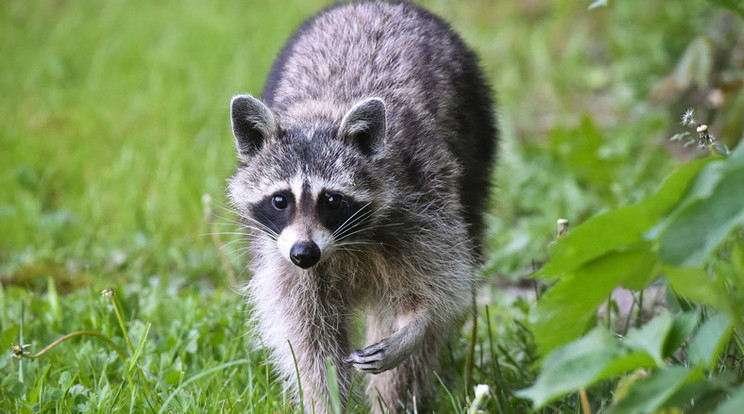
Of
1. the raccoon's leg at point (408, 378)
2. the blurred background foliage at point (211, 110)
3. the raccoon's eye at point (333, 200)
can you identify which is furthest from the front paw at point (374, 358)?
the blurred background foliage at point (211, 110)

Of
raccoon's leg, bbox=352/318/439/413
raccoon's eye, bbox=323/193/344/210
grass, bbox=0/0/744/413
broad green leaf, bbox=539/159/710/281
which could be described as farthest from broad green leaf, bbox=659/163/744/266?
raccoon's leg, bbox=352/318/439/413

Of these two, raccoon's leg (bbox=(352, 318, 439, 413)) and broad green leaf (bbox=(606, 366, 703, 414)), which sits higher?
broad green leaf (bbox=(606, 366, 703, 414))

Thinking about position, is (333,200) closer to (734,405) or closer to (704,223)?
(704,223)

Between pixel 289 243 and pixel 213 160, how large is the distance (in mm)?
3112

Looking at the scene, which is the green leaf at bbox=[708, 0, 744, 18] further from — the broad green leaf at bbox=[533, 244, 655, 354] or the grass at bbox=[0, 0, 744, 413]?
the grass at bbox=[0, 0, 744, 413]

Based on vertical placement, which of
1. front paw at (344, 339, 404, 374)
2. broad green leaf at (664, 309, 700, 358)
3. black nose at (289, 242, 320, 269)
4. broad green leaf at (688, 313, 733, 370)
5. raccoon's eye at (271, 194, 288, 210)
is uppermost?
broad green leaf at (688, 313, 733, 370)

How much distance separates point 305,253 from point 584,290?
1.20 metres

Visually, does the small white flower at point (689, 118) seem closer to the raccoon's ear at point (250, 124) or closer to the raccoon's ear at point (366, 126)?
the raccoon's ear at point (366, 126)

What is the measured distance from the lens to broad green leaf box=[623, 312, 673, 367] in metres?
1.68

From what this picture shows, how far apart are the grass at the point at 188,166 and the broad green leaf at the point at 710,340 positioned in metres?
1.00

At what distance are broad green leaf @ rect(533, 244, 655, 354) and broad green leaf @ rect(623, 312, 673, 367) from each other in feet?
0.39

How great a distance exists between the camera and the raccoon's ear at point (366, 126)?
124 inches

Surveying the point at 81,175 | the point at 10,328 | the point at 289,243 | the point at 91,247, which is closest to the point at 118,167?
the point at 81,175

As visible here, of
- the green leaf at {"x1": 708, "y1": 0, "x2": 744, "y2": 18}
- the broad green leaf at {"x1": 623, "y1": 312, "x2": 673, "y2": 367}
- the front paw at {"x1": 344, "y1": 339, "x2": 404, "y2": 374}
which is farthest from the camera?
the front paw at {"x1": 344, "y1": 339, "x2": 404, "y2": 374}
